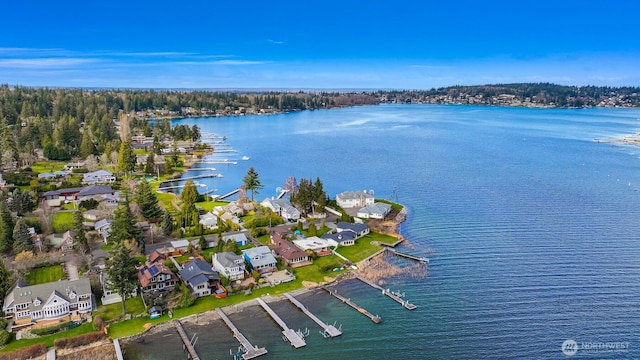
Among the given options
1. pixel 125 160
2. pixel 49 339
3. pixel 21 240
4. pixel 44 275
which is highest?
pixel 125 160

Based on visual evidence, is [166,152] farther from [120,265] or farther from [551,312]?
[551,312]

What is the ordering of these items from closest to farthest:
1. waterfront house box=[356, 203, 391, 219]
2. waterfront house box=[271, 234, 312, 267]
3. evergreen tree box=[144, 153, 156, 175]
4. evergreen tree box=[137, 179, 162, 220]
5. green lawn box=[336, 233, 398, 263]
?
waterfront house box=[271, 234, 312, 267] < green lawn box=[336, 233, 398, 263] < evergreen tree box=[137, 179, 162, 220] < waterfront house box=[356, 203, 391, 219] < evergreen tree box=[144, 153, 156, 175]

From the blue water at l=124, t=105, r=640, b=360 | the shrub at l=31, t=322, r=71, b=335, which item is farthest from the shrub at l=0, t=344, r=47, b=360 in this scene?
the blue water at l=124, t=105, r=640, b=360

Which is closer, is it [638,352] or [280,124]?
[638,352]

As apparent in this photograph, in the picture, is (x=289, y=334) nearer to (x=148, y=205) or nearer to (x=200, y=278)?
(x=200, y=278)

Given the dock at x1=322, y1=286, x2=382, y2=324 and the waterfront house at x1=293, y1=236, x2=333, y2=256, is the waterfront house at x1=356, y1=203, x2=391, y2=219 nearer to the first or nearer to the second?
the waterfront house at x1=293, y1=236, x2=333, y2=256

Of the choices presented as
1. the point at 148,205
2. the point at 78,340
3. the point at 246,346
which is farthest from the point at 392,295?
the point at 148,205

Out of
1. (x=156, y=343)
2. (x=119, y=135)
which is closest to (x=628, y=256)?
(x=156, y=343)
